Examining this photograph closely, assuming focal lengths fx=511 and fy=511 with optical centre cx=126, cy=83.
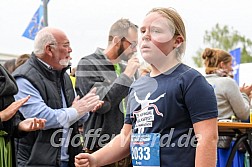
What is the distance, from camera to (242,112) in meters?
4.45

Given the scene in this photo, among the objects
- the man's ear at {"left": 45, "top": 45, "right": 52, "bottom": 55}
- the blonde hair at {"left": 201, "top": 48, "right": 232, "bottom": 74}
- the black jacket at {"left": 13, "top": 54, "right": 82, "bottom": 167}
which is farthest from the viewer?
the blonde hair at {"left": 201, "top": 48, "right": 232, "bottom": 74}

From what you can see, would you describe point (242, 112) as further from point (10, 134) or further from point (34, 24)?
point (34, 24)

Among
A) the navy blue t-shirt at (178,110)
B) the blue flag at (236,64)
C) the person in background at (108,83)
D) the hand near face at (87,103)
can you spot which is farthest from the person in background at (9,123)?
the blue flag at (236,64)

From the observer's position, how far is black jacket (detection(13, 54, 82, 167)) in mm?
2996

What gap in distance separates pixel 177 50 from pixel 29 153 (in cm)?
141

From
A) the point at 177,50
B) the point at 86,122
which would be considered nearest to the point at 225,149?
the point at 86,122

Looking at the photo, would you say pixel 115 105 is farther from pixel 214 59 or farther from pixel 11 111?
pixel 214 59

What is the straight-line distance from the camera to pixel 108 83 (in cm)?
336

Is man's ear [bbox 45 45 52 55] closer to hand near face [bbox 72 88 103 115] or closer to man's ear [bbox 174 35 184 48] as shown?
hand near face [bbox 72 88 103 115]

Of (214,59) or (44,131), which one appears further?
(214,59)

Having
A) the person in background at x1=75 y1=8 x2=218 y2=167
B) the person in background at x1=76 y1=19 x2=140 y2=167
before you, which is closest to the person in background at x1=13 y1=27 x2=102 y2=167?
the person in background at x1=76 y1=19 x2=140 y2=167

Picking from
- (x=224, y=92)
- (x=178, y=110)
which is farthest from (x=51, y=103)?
(x=224, y=92)

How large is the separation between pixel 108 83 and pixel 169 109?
1517 mm

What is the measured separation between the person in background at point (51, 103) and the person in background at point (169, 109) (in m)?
1.06
